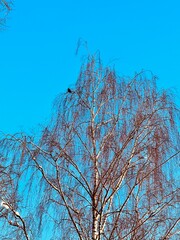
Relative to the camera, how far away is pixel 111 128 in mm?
5852

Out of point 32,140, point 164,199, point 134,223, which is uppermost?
point 32,140

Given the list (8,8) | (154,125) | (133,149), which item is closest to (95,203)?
(133,149)

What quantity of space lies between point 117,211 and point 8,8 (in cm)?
237

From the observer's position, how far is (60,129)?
5.71 metres

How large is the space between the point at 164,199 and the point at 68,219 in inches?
43.1

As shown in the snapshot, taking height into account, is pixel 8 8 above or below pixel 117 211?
above

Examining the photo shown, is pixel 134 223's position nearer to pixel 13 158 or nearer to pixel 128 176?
pixel 128 176

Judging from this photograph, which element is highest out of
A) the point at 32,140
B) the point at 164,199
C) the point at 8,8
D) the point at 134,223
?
the point at 8,8

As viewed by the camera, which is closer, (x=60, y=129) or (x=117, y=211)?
(x=117, y=211)

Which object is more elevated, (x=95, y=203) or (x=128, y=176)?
(x=128, y=176)

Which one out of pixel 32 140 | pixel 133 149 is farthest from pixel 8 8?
pixel 133 149

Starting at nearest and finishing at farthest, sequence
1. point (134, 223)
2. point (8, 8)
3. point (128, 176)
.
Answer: point (8, 8) < point (134, 223) < point (128, 176)

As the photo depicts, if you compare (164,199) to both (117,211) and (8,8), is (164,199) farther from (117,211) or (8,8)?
(8,8)

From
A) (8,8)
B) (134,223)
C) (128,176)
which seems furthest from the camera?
(128,176)
